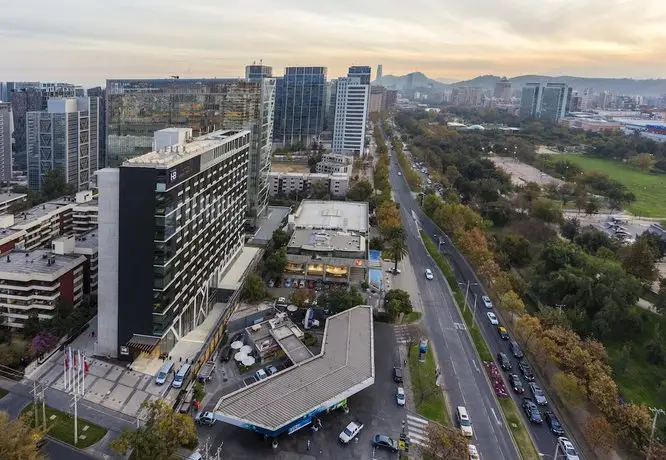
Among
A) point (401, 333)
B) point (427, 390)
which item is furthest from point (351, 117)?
point (427, 390)

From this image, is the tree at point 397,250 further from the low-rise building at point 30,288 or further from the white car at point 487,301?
the low-rise building at point 30,288

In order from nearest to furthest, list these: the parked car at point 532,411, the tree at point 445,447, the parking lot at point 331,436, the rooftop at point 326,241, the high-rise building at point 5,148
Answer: the tree at point 445,447 → the parking lot at point 331,436 → the parked car at point 532,411 → the rooftop at point 326,241 → the high-rise building at point 5,148

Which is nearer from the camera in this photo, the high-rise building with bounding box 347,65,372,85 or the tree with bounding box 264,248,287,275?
the tree with bounding box 264,248,287,275

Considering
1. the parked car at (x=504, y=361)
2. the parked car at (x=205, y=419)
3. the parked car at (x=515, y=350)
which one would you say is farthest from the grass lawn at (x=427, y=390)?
the parked car at (x=205, y=419)

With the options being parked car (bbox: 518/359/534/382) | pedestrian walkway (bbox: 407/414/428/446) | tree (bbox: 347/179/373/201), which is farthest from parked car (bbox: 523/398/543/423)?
tree (bbox: 347/179/373/201)

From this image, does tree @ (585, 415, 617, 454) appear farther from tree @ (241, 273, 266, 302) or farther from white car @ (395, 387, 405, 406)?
tree @ (241, 273, 266, 302)

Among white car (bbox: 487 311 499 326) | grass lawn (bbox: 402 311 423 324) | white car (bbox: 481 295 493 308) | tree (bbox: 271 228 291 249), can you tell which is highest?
tree (bbox: 271 228 291 249)
